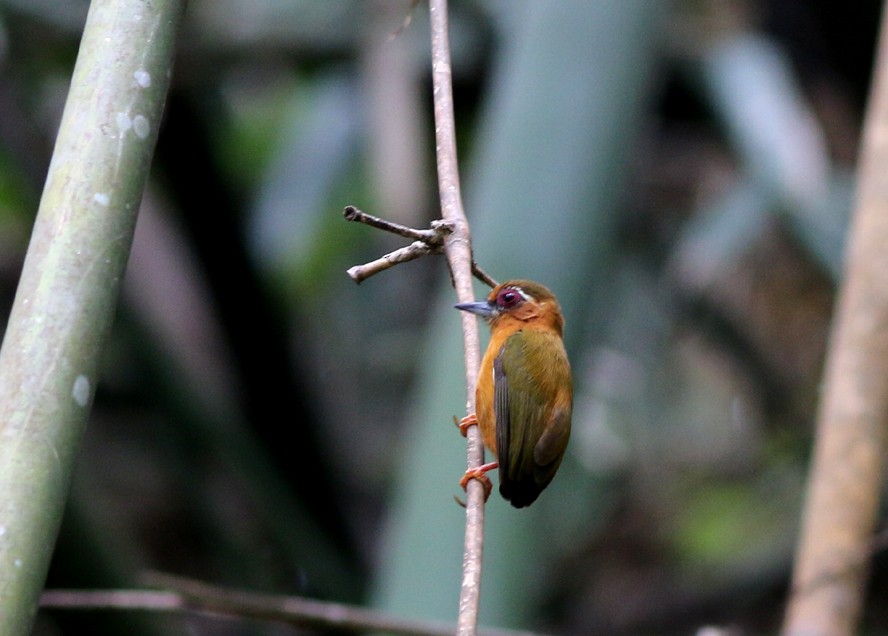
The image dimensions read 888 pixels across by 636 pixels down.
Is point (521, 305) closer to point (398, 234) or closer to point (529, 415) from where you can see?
point (529, 415)

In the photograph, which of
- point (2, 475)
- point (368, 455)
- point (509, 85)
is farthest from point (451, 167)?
point (368, 455)

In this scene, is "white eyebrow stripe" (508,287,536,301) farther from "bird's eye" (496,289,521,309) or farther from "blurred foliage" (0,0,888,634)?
"blurred foliage" (0,0,888,634)

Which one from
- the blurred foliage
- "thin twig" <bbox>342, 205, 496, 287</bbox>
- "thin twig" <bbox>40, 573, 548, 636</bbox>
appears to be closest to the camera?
"thin twig" <bbox>342, 205, 496, 287</bbox>

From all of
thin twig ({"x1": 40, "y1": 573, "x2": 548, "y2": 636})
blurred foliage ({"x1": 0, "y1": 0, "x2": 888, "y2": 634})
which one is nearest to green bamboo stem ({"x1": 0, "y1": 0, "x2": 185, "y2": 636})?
thin twig ({"x1": 40, "y1": 573, "x2": 548, "y2": 636})

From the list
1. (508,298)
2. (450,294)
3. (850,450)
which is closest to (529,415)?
(508,298)

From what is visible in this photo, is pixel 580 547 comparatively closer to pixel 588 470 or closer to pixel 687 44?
pixel 588 470

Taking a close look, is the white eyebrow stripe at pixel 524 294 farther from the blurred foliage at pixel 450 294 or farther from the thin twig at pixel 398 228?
the thin twig at pixel 398 228

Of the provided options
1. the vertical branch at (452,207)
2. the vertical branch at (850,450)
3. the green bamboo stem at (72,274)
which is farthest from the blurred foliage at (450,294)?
the green bamboo stem at (72,274)
